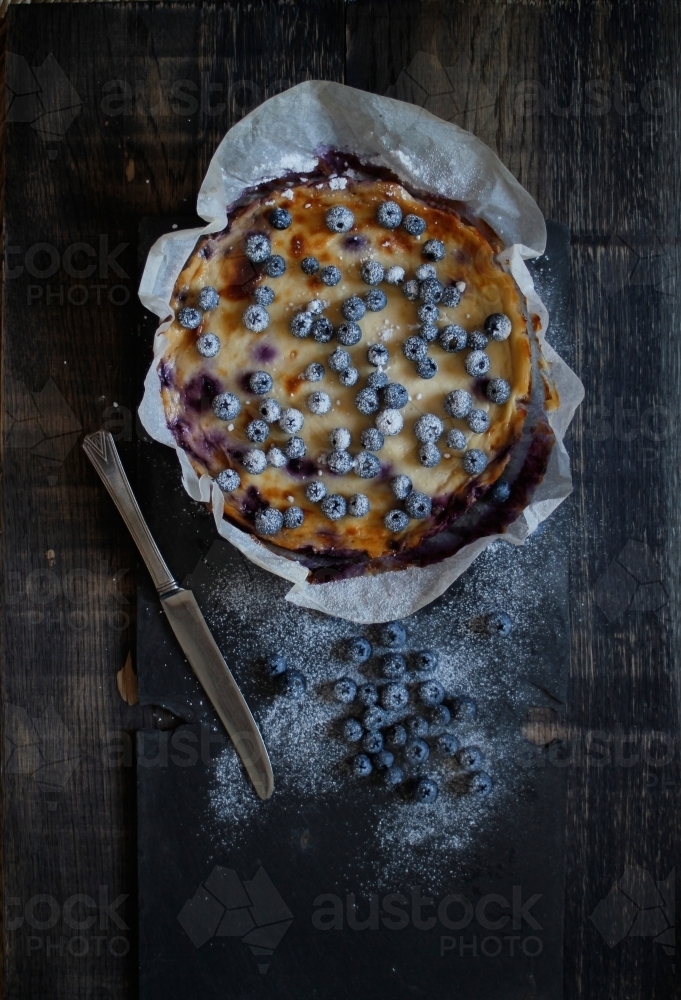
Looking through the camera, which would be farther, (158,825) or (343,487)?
(158,825)

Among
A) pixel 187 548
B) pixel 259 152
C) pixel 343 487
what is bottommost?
pixel 187 548

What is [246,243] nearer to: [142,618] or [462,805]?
[142,618]

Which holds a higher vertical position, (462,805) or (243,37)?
(243,37)

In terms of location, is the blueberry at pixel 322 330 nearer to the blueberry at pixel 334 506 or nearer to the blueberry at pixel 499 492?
the blueberry at pixel 334 506

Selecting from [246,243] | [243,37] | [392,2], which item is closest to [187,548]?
[246,243]

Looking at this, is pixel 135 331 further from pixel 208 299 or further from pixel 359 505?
pixel 359 505
